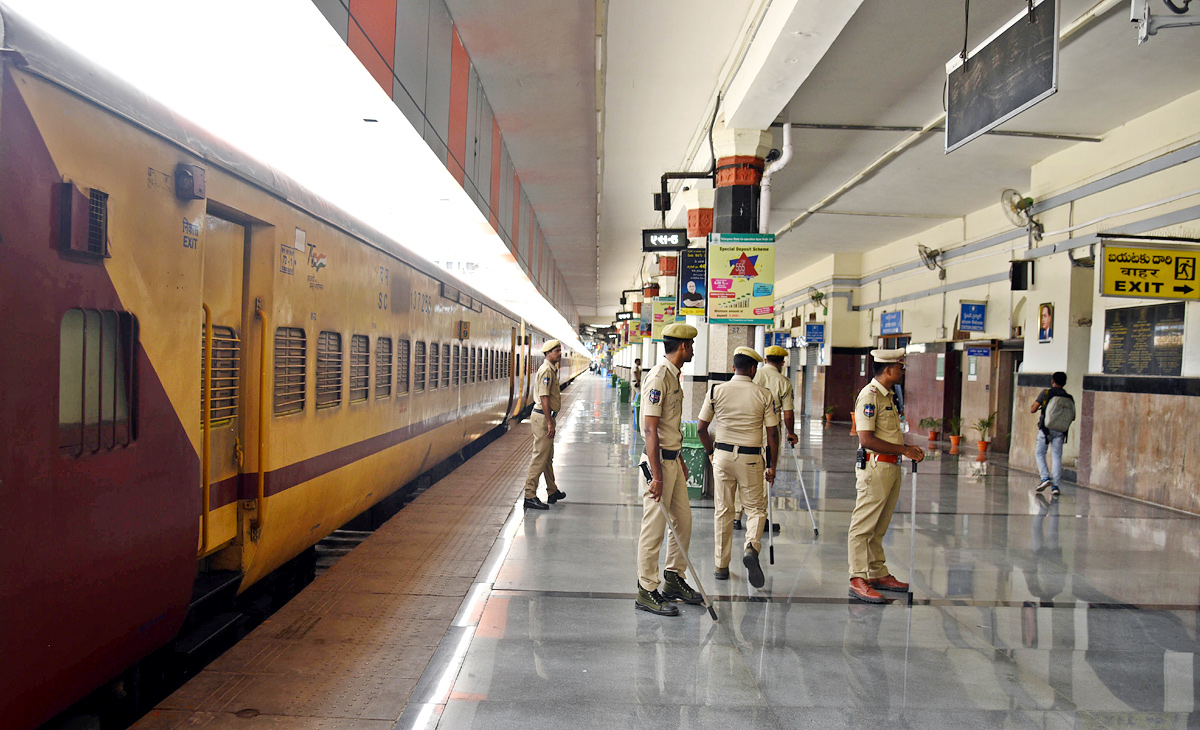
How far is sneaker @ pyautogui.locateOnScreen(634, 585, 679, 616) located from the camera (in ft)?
16.3

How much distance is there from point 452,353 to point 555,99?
389cm

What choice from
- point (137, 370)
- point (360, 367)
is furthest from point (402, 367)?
point (137, 370)

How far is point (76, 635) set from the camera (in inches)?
105

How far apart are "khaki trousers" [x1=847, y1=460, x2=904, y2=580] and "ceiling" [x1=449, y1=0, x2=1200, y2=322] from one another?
11.3 feet

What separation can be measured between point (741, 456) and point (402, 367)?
3411mm

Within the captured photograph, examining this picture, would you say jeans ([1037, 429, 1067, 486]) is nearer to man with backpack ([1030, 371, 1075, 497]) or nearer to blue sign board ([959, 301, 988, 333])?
man with backpack ([1030, 371, 1075, 497])

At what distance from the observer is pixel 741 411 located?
5.73m

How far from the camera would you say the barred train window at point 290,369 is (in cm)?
434

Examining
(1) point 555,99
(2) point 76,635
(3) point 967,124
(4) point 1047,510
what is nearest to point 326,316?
(2) point 76,635

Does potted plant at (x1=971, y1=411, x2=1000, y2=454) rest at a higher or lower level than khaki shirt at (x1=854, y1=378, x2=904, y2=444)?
lower

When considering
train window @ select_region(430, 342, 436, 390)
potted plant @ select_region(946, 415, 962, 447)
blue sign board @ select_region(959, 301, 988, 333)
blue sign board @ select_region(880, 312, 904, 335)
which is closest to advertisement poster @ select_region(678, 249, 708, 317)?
train window @ select_region(430, 342, 436, 390)

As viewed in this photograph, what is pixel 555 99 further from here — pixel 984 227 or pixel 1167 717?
pixel 984 227

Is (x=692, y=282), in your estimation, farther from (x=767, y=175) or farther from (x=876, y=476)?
(x=876, y=476)

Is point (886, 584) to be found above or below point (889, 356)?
below
